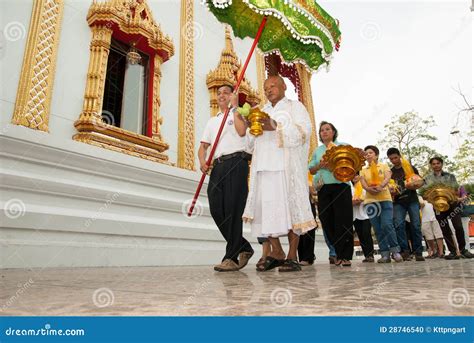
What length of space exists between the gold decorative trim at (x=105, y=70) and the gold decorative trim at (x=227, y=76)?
3.58 feet

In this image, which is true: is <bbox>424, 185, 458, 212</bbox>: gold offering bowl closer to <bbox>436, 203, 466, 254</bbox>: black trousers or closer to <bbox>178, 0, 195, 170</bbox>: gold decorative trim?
<bbox>436, 203, 466, 254</bbox>: black trousers

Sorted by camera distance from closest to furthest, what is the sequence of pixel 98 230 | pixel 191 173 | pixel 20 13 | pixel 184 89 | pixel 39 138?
pixel 39 138 < pixel 98 230 < pixel 20 13 < pixel 191 173 < pixel 184 89

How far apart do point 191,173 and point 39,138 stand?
1.88 m

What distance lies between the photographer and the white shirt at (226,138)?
2.77 metres

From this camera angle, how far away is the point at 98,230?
3.37 meters

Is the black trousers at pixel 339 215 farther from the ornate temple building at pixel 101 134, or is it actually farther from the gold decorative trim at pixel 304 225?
the ornate temple building at pixel 101 134

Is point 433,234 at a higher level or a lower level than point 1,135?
lower

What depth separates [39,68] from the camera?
3.78 metres

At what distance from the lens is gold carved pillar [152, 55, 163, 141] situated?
16.4ft

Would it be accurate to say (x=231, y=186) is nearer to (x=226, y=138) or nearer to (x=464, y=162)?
(x=226, y=138)

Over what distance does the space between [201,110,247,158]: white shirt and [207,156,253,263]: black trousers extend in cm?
8

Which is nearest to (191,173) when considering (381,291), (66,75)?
(66,75)
